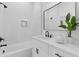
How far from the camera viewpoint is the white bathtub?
2.32 m

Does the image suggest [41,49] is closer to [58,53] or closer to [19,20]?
[58,53]

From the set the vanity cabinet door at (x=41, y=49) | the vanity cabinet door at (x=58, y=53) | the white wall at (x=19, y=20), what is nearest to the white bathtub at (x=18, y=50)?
the white wall at (x=19, y=20)

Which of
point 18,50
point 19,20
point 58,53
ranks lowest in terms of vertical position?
point 18,50

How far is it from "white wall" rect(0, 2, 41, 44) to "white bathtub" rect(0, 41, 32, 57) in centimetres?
16

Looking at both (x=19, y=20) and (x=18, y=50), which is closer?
(x=18, y=50)

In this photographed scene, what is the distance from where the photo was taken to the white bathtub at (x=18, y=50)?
2.32 meters

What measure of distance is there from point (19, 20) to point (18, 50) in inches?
46.0

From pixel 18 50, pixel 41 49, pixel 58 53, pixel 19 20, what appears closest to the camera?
pixel 58 53

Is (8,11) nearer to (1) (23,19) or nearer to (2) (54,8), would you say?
(1) (23,19)

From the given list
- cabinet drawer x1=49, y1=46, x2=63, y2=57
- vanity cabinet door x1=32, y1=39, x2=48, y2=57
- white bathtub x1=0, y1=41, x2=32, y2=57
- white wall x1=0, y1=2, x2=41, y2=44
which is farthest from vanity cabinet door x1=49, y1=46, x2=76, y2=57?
white wall x1=0, y1=2, x2=41, y2=44

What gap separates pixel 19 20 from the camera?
329 cm

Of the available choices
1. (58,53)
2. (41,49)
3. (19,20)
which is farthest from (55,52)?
Answer: (19,20)

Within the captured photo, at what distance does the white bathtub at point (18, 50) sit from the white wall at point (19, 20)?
0.53ft

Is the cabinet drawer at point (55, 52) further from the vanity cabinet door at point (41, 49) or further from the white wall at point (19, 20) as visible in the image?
the white wall at point (19, 20)
